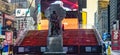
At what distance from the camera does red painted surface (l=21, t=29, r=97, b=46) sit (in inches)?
746

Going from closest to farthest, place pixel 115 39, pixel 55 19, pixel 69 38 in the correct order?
pixel 55 19, pixel 69 38, pixel 115 39

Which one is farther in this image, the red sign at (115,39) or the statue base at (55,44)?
the red sign at (115,39)

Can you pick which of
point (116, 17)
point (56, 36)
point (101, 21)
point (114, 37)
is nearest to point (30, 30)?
point (56, 36)

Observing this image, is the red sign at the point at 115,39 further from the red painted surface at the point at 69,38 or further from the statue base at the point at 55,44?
the statue base at the point at 55,44

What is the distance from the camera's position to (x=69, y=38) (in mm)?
20109

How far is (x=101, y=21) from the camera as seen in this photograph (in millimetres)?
171625

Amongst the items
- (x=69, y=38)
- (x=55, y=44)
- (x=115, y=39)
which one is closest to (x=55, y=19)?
(x=55, y=44)

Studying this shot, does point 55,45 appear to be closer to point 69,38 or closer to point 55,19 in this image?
point 55,19

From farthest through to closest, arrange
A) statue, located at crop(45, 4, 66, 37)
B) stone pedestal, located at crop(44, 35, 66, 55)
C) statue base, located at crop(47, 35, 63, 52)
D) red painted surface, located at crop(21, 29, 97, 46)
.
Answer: red painted surface, located at crop(21, 29, 97, 46)
statue, located at crop(45, 4, 66, 37)
statue base, located at crop(47, 35, 63, 52)
stone pedestal, located at crop(44, 35, 66, 55)

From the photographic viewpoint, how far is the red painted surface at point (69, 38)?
1894 cm

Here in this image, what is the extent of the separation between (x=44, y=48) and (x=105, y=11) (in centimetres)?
16030

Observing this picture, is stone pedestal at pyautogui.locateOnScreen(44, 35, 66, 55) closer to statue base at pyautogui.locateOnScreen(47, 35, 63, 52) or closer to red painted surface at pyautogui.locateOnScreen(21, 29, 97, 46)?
statue base at pyautogui.locateOnScreen(47, 35, 63, 52)

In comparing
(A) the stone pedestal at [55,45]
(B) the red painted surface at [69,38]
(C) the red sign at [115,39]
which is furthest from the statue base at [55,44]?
(C) the red sign at [115,39]

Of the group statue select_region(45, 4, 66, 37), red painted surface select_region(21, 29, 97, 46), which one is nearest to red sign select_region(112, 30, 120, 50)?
red painted surface select_region(21, 29, 97, 46)
